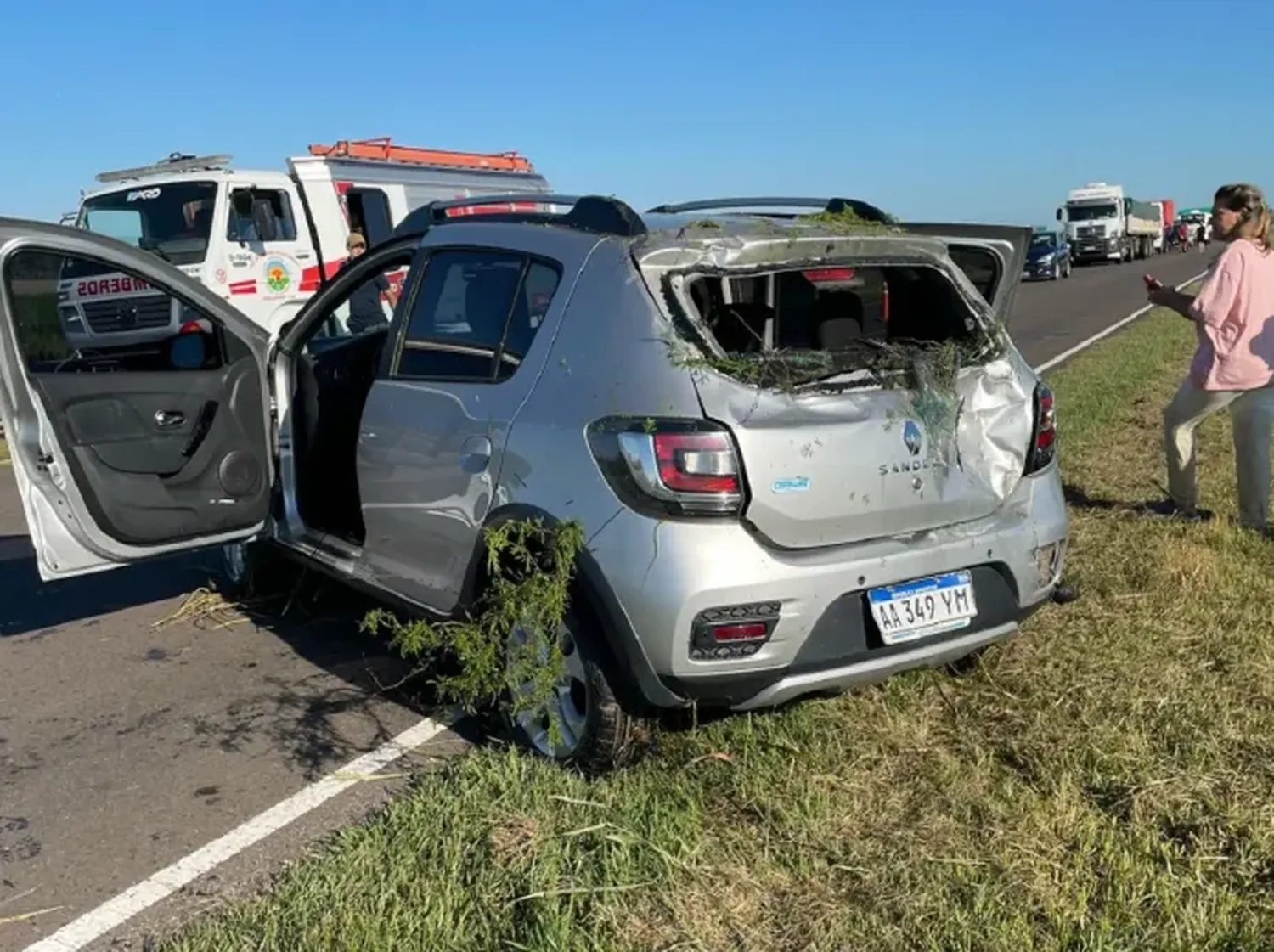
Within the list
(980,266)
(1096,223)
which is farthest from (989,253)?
(1096,223)

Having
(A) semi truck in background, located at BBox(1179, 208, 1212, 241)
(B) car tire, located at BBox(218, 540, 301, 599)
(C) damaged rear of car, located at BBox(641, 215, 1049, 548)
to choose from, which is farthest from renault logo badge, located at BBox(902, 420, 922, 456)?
(A) semi truck in background, located at BBox(1179, 208, 1212, 241)

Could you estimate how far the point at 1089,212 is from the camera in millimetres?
47969

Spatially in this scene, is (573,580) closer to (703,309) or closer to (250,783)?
(703,309)

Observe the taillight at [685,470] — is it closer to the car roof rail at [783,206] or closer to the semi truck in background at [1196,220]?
the car roof rail at [783,206]

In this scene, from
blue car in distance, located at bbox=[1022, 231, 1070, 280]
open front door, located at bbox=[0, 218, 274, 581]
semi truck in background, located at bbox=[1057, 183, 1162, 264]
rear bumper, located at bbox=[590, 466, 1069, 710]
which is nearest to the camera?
rear bumper, located at bbox=[590, 466, 1069, 710]

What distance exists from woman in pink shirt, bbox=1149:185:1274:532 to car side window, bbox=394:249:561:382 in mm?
3727

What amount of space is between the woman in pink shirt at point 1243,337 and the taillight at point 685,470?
374cm

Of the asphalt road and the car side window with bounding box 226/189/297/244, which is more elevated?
the car side window with bounding box 226/189/297/244

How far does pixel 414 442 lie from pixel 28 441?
4.76 feet

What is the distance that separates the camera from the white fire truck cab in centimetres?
1274

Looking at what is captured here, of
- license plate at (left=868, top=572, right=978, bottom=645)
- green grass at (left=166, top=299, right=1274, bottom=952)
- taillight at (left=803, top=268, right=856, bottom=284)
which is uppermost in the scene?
taillight at (left=803, top=268, right=856, bottom=284)

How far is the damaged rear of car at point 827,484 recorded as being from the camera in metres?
3.42

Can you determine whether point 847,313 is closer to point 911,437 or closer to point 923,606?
point 911,437

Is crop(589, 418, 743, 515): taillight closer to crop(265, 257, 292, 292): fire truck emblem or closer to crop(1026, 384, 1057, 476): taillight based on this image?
crop(1026, 384, 1057, 476): taillight
